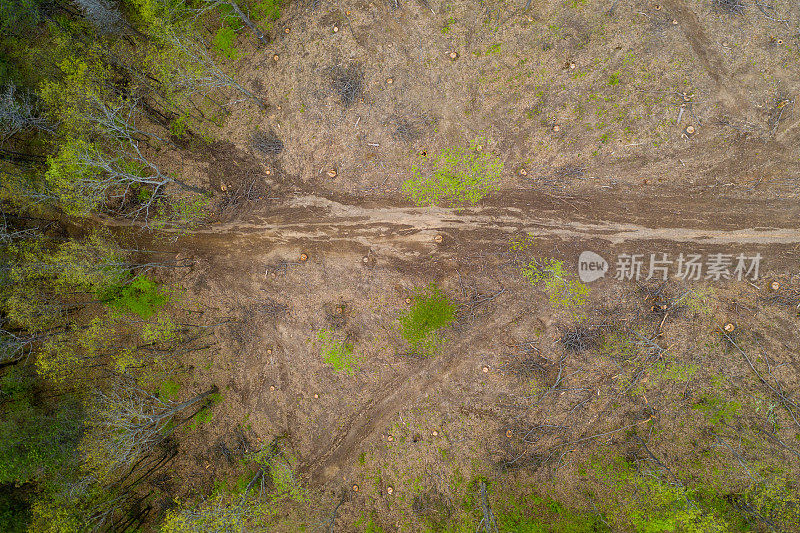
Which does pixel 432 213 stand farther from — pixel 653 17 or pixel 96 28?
pixel 96 28

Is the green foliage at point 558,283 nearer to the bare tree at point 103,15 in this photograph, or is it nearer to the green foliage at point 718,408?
the green foliage at point 718,408

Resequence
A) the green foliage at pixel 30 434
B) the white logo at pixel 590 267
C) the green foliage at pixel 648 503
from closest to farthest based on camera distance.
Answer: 1. the green foliage at pixel 30 434
2. the green foliage at pixel 648 503
3. the white logo at pixel 590 267

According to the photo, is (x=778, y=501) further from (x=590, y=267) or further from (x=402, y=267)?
(x=402, y=267)

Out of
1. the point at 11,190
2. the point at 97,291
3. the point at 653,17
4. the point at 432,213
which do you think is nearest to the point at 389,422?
the point at 432,213

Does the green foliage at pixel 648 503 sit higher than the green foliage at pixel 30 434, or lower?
lower

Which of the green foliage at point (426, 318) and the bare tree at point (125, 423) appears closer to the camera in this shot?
the bare tree at point (125, 423)

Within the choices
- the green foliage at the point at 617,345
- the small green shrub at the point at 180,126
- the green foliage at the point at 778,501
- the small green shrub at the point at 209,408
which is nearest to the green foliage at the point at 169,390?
the small green shrub at the point at 209,408

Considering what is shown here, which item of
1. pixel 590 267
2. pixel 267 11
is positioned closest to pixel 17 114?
pixel 267 11
